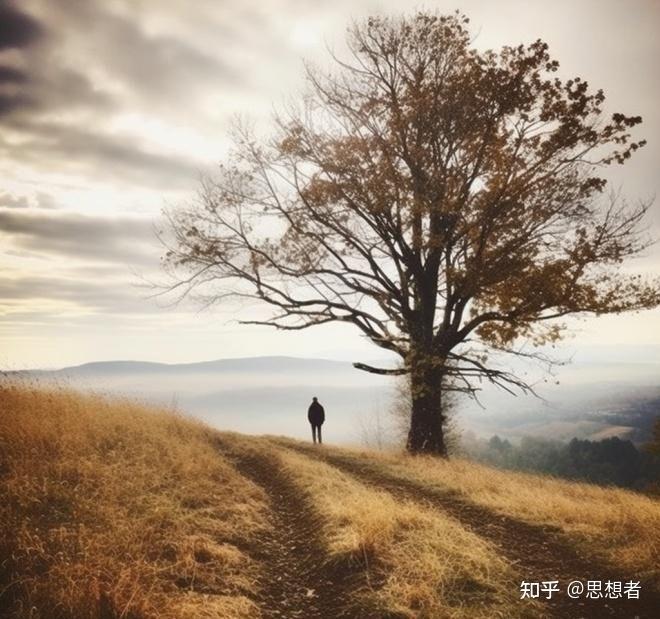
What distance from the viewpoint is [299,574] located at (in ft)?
19.2

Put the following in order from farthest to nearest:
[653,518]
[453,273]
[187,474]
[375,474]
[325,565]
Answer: [453,273]
[375,474]
[187,474]
[653,518]
[325,565]

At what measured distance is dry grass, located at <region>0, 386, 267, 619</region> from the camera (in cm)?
429

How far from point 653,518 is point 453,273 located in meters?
8.48

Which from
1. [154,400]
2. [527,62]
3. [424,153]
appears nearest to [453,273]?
[424,153]

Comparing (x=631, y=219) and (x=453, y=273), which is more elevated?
(x=631, y=219)

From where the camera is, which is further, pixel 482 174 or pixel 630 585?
pixel 482 174

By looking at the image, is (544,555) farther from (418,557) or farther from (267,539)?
(267,539)

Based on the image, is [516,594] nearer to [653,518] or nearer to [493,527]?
[493,527]

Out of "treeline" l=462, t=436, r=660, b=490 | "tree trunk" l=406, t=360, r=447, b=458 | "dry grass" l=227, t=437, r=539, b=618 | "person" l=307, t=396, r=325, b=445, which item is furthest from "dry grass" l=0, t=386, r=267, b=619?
"treeline" l=462, t=436, r=660, b=490

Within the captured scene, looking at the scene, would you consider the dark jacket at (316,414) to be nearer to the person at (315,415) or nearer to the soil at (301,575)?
the person at (315,415)

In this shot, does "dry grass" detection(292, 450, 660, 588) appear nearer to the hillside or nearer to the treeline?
the hillside

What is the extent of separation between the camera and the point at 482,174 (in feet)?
46.3

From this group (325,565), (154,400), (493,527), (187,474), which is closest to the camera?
(325,565)

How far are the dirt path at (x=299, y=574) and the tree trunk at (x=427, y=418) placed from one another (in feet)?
25.4
